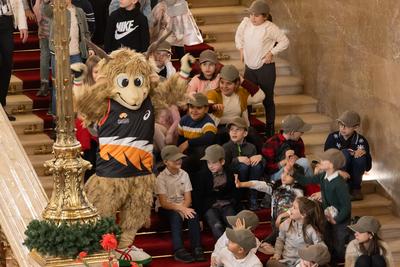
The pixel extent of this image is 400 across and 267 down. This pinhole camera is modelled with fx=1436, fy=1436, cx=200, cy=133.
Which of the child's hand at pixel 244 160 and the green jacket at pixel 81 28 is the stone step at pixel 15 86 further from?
the child's hand at pixel 244 160

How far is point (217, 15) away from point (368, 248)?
5.47m

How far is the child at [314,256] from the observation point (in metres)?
12.7

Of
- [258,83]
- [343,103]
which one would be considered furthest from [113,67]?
[343,103]

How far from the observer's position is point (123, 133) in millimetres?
12844

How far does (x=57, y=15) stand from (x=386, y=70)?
22.0 feet

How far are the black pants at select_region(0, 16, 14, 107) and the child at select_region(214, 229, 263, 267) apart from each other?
3.07m

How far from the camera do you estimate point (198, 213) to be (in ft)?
45.1

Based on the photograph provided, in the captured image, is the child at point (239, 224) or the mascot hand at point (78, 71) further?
the child at point (239, 224)

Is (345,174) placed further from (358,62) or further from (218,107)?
(358,62)

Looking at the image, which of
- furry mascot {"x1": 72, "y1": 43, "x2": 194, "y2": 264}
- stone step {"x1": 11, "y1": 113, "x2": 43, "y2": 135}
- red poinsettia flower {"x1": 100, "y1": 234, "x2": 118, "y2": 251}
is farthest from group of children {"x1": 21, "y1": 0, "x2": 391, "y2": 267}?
red poinsettia flower {"x1": 100, "y1": 234, "x2": 118, "y2": 251}

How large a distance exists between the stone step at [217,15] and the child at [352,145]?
3.51 m

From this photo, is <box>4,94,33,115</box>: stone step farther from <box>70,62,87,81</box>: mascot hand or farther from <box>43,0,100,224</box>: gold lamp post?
<box>43,0,100,224</box>: gold lamp post

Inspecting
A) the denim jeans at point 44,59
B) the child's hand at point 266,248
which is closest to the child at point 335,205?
the child's hand at point 266,248

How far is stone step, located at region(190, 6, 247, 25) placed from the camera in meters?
17.8
